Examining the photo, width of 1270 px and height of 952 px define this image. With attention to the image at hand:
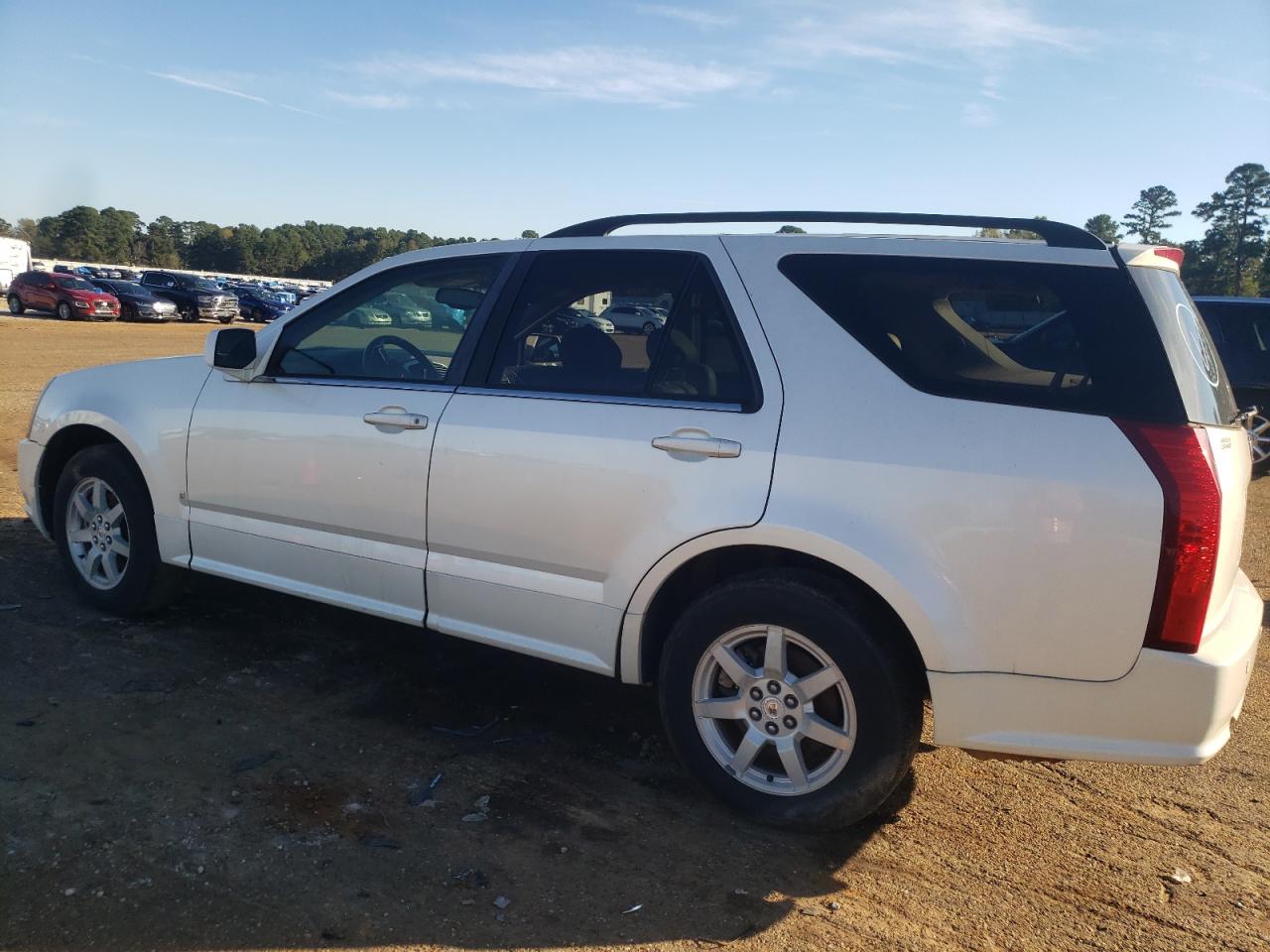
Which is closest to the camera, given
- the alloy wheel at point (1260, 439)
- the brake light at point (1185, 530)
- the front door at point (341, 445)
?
the brake light at point (1185, 530)

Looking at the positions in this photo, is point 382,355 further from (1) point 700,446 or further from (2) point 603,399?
(1) point 700,446

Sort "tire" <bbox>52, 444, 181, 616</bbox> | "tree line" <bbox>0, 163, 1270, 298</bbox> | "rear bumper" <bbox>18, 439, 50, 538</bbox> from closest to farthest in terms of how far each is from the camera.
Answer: "tire" <bbox>52, 444, 181, 616</bbox>
"rear bumper" <bbox>18, 439, 50, 538</bbox>
"tree line" <bbox>0, 163, 1270, 298</bbox>

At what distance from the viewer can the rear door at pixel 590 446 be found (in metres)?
3.36

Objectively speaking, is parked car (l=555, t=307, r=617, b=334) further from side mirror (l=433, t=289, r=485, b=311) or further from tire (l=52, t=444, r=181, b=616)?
tire (l=52, t=444, r=181, b=616)

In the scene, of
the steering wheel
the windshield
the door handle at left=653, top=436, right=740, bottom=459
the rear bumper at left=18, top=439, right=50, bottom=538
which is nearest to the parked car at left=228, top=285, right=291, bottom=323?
the rear bumper at left=18, top=439, right=50, bottom=538

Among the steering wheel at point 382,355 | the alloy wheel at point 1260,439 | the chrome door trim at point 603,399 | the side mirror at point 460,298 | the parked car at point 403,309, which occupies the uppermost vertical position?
the side mirror at point 460,298

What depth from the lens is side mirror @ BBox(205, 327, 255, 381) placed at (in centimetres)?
437

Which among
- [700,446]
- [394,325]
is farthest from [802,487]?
[394,325]

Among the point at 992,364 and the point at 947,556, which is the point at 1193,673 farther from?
the point at 992,364

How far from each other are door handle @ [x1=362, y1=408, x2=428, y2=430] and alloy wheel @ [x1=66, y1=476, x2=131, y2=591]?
5.59ft

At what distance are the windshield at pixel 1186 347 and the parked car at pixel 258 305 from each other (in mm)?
44351

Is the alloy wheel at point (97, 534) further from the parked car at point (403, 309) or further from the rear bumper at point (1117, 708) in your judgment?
the rear bumper at point (1117, 708)

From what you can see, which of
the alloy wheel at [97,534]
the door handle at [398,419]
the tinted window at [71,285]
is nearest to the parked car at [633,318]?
the door handle at [398,419]

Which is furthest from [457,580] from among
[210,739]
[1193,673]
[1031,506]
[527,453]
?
[1193,673]
